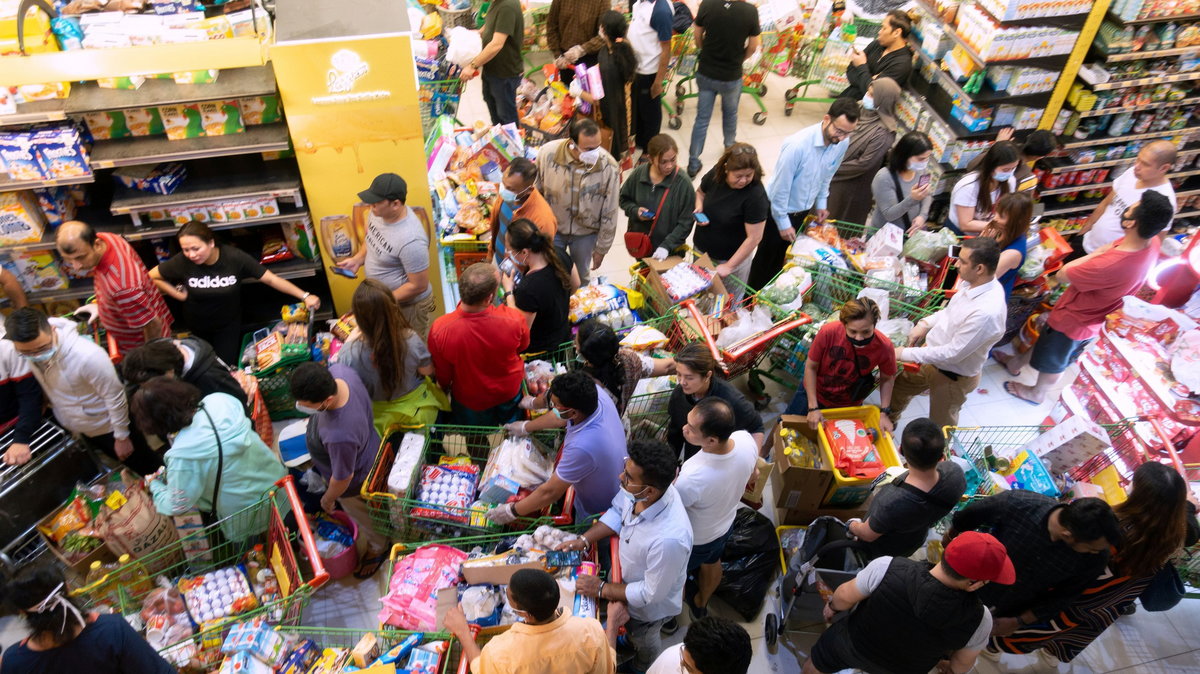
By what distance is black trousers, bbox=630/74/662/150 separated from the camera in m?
8.16

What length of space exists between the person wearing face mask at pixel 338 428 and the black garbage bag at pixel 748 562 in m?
2.19

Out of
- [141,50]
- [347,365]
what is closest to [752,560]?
[347,365]

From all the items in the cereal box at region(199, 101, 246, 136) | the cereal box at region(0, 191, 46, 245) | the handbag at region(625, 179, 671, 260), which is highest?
the cereal box at region(199, 101, 246, 136)

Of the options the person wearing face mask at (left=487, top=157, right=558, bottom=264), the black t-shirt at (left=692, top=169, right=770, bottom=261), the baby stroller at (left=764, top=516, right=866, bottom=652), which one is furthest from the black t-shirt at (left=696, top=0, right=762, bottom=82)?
the baby stroller at (left=764, top=516, right=866, bottom=652)

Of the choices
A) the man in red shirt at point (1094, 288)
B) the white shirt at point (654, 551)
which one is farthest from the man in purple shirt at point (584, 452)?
the man in red shirt at point (1094, 288)

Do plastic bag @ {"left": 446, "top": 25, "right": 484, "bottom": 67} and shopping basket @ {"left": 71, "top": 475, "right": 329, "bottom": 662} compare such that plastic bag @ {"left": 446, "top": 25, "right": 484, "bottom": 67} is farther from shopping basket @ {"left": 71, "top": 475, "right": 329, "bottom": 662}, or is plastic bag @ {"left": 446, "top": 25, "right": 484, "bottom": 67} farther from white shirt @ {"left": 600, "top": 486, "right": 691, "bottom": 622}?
white shirt @ {"left": 600, "top": 486, "right": 691, "bottom": 622}

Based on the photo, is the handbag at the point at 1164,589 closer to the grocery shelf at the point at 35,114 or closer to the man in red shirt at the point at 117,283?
the man in red shirt at the point at 117,283

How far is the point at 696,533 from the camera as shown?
13.4 ft

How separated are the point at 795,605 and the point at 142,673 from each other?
3358mm

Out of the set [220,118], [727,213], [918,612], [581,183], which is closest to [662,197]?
[727,213]

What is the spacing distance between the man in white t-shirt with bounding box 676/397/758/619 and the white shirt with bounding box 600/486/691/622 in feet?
0.75

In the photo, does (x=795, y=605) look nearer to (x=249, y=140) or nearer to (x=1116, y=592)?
(x=1116, y=592)

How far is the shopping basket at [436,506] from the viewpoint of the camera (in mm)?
4266

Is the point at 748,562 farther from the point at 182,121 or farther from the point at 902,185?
the point at 182,121
